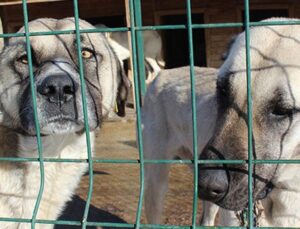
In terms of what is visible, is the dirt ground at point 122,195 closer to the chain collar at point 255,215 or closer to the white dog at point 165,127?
the white dog at point 165,127

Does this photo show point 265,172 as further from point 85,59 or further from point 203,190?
point 85,59

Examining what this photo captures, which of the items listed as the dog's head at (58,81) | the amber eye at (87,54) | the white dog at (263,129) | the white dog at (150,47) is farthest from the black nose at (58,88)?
the white dog at (150,47)

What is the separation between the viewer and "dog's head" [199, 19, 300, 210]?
2049mm

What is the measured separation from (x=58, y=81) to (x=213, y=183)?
2.68 ft

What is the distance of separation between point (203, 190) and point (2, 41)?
1.49 metres

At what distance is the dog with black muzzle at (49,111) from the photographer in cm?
238

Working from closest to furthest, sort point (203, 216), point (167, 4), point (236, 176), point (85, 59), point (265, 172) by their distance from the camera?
point (236, 176) → point (265, 172) → point (85, 59) → point (203, 216) → point (167, 4)

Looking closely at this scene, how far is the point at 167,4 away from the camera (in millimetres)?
10547

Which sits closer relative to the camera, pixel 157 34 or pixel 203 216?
pixel 203 216

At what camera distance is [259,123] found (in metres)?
2.17

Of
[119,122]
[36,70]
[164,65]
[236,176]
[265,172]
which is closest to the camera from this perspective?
[236,176]

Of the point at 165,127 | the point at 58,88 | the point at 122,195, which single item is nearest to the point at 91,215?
the point at 122,195

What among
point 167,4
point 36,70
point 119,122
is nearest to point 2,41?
point 36,70

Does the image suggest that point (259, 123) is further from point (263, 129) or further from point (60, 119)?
point (60, 119)
